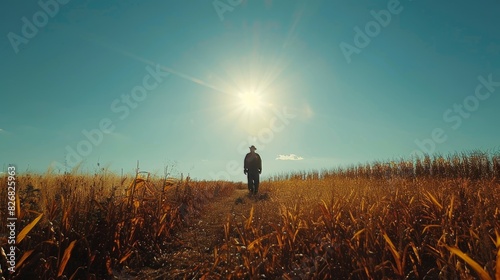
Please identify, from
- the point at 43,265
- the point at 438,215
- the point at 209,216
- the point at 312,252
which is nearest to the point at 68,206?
the point at 43,265

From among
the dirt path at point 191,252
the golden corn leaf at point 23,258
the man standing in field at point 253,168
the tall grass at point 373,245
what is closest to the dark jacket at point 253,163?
the man standing in field at point 253,168

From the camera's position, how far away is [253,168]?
1295 cm

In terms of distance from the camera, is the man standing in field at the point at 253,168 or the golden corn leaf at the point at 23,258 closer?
the golden corn leaf at the point at 23,258

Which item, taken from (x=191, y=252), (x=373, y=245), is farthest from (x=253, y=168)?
(x=373, y=245)

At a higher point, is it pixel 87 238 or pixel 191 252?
pixel 87 238

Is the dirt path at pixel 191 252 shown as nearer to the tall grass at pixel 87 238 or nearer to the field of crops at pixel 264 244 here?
the field of crops at pixel 264 244

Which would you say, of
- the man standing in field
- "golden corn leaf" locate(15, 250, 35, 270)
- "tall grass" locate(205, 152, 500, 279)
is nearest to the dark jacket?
the man standing in field

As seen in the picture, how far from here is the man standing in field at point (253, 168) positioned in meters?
13.0

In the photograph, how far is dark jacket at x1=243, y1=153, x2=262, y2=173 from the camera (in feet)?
42.5

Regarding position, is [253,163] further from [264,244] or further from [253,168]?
[264,244]

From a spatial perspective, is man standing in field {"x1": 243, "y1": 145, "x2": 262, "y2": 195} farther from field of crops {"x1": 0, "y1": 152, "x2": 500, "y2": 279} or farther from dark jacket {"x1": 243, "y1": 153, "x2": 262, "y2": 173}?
field of crops {"x1": 0, "y1": 152, "x2": 500, "y2": 279}

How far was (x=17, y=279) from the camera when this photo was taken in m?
2.33

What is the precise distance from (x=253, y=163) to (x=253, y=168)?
0.73 ft

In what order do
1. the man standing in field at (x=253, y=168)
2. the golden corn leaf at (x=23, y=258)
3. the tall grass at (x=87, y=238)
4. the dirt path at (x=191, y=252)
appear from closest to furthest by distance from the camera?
the golden corn leaf at (x=23, y=258) < the tall grass at (x=87, y=238) < the dirt path at (x=191, y=252) < the man standing in field at (x=253, y=168)
